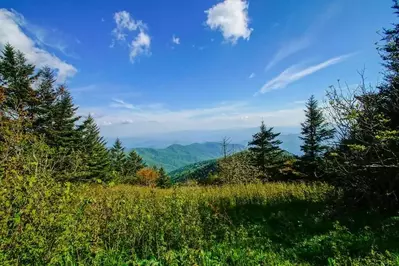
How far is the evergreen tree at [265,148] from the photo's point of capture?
3669 cm

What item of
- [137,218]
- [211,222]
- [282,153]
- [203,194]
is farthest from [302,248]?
[282,153]

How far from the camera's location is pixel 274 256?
5.35 metres

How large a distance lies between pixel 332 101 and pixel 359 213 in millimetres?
3477

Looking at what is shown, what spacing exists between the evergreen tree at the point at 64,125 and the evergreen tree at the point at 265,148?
70.8 feet

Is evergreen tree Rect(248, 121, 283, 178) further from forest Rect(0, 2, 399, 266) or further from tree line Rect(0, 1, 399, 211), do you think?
forest Rect(0, 2, 399, 266)

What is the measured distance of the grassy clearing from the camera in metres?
3.94

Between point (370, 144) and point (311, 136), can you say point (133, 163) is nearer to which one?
point (311, 136)

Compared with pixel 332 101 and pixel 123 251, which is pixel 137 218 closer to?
pixel 123 251

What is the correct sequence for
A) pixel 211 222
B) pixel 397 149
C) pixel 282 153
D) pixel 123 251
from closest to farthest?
pixel 123 251 → pixel 211 222 → pixel 397 149 → pixel 282 153

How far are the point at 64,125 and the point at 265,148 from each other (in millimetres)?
24615

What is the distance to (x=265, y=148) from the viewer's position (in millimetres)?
37188

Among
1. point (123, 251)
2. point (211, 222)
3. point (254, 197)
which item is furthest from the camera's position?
point (254, 197)

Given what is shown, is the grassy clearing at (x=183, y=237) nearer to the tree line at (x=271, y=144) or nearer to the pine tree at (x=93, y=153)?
the tree line at (x=271, y=144)

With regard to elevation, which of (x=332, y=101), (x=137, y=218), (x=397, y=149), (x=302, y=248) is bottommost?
(x=302, y=248)
